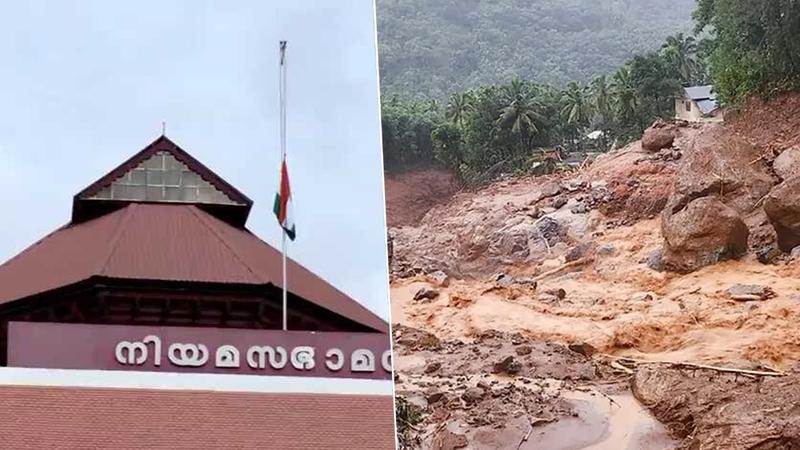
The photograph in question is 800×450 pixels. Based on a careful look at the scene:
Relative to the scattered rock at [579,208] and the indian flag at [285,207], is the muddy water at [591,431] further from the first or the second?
the indian flag at [285,207]

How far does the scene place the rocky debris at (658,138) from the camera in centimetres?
548

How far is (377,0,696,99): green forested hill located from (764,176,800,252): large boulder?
99cm

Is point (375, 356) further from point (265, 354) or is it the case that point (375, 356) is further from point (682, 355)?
point (682, 355)

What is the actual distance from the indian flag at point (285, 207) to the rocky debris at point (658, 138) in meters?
1.78

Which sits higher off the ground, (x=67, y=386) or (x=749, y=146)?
(x=749, y=146)

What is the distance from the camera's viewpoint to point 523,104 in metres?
5.64

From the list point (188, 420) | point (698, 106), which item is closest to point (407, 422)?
point (188, 420)

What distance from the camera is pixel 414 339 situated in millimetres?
5340

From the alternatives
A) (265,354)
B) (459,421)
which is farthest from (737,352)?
(265,354)

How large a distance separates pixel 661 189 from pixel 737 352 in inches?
35.1

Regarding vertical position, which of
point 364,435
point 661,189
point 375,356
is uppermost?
point 661,189

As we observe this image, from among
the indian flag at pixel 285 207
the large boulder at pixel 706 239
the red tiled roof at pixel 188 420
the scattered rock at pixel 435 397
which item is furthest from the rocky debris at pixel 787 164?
the indian flag at pixel 285 207

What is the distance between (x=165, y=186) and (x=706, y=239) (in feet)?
8.84

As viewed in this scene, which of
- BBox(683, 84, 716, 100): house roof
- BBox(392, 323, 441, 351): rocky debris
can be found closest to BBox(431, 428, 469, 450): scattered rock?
BBox(392, 323, 441, 351): rocky debris
